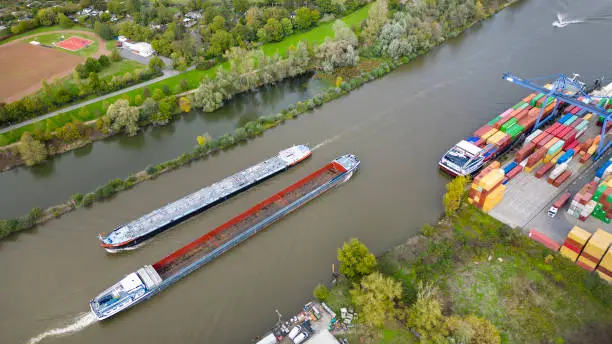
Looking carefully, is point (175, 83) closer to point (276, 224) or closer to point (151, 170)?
point (151, 170)

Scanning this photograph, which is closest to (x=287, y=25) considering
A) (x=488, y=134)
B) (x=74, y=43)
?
(x=74, y=43)

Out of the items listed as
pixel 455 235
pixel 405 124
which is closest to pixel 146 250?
pixel 455 235

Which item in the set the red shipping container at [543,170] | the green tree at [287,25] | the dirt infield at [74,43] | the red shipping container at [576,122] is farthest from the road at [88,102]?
the red shipping container at [576,122]

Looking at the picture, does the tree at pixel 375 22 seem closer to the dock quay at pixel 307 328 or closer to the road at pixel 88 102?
the road at pixel 88 102

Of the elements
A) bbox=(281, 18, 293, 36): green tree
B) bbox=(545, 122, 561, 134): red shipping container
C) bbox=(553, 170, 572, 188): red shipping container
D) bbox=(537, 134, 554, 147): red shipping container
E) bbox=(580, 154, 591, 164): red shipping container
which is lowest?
bbox=(553, 170, 572, 188): red shipping container

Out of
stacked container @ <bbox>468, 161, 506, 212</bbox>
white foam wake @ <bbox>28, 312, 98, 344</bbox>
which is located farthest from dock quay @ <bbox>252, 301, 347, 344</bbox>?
stacked container @ <bbox>468, 161, 506, 212</bbox>

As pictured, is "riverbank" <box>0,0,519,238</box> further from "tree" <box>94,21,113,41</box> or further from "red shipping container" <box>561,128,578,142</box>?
"tree" <box>94,21,113,41</box>
